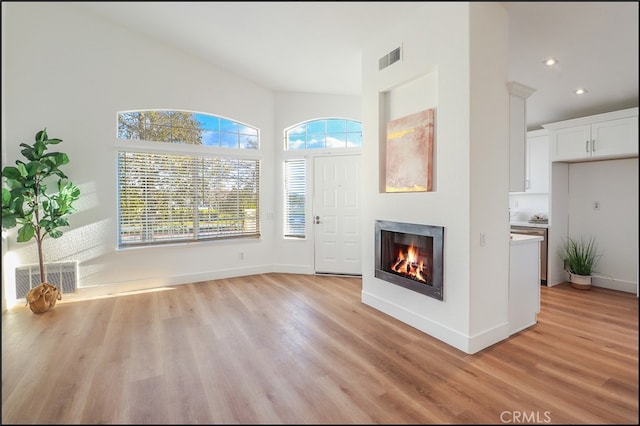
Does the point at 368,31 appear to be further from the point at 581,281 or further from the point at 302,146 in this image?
the point at 581,281

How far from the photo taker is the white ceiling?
1.25m

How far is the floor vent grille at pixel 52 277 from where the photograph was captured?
3.35 meters

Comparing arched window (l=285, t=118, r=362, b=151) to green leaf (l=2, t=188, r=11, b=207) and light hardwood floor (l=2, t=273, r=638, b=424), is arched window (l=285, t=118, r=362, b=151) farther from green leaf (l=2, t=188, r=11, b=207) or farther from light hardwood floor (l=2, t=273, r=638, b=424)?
green leaf (l=2, t=188, r=11, b=207)

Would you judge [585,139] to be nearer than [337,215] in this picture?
Yes

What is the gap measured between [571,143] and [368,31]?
3.40 m

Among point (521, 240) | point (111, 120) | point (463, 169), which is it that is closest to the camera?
point (463, 169)

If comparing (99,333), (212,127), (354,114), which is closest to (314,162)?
(354,114)

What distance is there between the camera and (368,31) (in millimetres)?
1813

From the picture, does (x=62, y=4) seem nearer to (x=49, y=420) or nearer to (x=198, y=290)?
(x=49, y=420)

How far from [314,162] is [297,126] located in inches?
29.3

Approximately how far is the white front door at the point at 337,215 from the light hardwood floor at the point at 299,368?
5.13ft

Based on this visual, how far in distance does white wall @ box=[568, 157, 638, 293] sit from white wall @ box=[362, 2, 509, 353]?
1.46 meters

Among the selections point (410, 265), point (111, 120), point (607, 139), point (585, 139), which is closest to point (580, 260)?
point (585, 139)

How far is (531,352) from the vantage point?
230 cm
